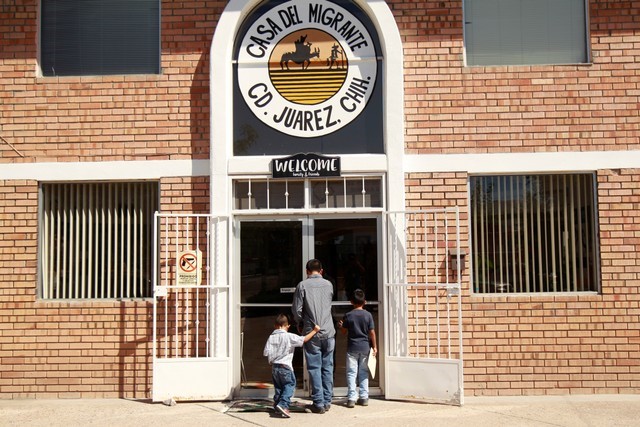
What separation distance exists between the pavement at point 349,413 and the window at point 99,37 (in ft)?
13.6

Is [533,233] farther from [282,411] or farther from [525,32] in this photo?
[282,411]

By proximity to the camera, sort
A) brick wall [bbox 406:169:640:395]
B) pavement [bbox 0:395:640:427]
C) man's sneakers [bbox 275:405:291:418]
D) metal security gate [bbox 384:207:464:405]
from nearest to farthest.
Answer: pavement [bbox 0:395:640:427]
man's sneakers [bbox 275:405:291:418]
metal security gate [bbox 384:207:464:405]
brick wall [bbox 406:169:640:395]

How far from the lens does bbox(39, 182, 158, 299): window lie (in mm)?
8375

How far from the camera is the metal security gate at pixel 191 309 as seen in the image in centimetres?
776

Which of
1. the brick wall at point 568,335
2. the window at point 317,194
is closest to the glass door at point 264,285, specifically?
the window at point 317,194

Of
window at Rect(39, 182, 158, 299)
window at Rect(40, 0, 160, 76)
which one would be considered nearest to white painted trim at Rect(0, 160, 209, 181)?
window at Rect(39, 182, 158, 299)

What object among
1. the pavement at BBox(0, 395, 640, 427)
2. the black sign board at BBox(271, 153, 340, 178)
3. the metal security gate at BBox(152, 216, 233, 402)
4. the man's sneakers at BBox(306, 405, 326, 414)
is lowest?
the pavement at BBox(0, 395, 640, 427)

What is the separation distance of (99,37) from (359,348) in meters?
5.14

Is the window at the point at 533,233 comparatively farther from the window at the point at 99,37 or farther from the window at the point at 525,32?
the window at the point at 99,37

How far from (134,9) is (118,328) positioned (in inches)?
160

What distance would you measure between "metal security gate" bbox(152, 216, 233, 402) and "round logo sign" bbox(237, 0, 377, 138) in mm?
1576

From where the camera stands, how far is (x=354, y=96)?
830 cm

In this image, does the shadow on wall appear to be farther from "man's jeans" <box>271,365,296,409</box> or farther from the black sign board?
the black sign board

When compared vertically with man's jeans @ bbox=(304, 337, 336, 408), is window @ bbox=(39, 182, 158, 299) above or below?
above
